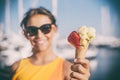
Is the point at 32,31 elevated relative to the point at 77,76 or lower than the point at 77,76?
elevated

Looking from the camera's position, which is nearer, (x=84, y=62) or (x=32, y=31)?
(x=84, y=62)

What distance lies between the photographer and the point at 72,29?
96.7 inches

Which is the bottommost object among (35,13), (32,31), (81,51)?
(81,51)

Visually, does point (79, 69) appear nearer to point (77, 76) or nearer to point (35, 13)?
point (77, 76)

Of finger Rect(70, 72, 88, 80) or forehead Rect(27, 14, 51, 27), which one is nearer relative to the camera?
finger Rect(70, 72, 88, 80)

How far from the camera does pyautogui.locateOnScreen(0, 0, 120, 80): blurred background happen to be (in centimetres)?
243

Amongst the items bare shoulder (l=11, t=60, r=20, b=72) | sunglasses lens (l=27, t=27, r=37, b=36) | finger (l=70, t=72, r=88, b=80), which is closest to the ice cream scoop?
finger (l=70, t=72, r=88, b=80)

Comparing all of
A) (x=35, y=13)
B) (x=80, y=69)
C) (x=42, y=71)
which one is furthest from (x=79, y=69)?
(x=35, y=13)

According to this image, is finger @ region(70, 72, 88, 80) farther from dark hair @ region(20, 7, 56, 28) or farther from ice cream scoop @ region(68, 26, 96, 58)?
dark hair @ region(20, 7, 56, 28)

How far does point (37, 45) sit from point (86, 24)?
347mm

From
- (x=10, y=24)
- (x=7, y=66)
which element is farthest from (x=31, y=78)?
(x=10, y=24)

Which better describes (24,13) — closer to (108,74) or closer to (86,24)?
(86,24)

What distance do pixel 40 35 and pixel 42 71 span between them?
23cm

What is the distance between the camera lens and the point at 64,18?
249 centimetres
